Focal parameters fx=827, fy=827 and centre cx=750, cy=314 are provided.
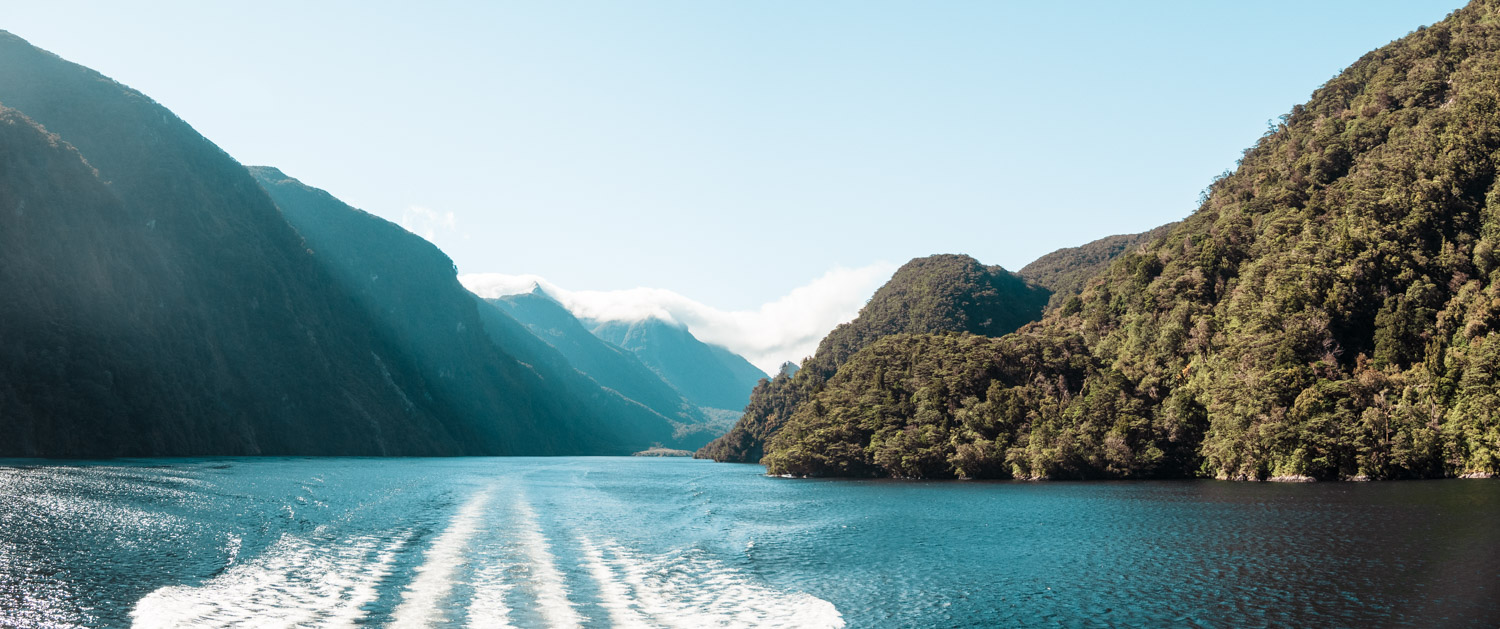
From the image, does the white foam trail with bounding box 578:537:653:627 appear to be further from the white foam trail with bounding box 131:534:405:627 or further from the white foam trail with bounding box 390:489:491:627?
the white foam trail with bounding box 131:534:405:627

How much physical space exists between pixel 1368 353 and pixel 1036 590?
79719 mm

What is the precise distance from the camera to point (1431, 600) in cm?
2575

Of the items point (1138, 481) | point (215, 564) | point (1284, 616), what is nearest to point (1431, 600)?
point (1284, 616)

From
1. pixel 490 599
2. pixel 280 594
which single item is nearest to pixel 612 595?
pixel 490 599

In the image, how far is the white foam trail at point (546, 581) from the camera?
975 inches

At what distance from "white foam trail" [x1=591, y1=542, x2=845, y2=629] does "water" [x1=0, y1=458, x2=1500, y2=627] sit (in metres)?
0.14

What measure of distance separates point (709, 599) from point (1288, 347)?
80.5 metres

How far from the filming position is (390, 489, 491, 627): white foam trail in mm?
24516

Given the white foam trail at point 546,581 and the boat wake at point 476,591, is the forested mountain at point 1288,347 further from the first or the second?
the boat wake at point 476,591

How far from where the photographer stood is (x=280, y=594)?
87.9 ft

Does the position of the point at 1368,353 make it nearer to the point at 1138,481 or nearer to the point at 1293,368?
the point at 1293,368

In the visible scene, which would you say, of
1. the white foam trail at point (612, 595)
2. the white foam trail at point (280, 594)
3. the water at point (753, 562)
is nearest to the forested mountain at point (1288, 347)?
the water at point (753, 562)

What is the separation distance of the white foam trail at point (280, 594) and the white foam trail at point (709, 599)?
29.1 ft

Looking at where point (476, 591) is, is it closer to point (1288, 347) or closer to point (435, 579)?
point (435, 579)
